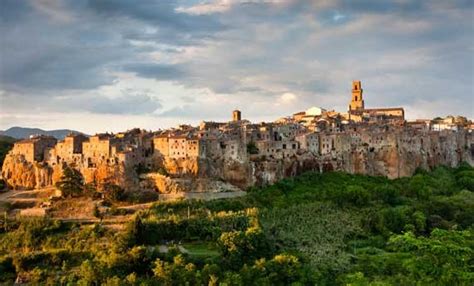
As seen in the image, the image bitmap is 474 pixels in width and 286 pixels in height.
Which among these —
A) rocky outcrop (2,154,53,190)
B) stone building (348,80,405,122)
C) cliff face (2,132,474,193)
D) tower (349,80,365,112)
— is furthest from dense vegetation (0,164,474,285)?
tower (349,80,365,112)

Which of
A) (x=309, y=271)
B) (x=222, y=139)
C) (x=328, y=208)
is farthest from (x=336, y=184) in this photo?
(x=309, y=271)

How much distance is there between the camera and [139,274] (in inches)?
970

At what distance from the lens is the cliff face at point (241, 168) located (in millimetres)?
33562

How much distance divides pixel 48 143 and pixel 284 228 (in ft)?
54.9

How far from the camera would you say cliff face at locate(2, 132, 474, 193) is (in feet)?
110

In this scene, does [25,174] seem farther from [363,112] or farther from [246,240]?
[363,112]

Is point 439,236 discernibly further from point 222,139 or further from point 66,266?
point 222,139

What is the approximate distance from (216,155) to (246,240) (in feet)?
33.6

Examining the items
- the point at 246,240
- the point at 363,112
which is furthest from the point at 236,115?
the point at 246,240

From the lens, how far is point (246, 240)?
2650 cm

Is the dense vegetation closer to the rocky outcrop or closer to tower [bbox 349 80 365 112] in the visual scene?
the rocky outcrop

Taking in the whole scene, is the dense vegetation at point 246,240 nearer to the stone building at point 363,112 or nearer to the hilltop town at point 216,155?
the hilltop town at point 216,155

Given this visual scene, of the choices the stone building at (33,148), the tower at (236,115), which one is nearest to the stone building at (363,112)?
the tower at (236,115)

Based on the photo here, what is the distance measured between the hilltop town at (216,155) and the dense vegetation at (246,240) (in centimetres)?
194
